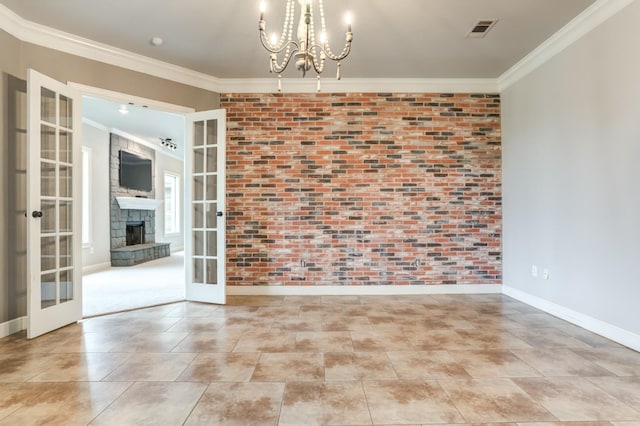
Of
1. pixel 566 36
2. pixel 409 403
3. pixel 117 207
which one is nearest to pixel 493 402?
pixel 409 403

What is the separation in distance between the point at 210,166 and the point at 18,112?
1.75 meters

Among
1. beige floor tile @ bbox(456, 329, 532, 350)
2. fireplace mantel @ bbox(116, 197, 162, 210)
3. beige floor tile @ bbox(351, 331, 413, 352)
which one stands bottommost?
beige floor tile @ bbox(456, 329, 532, 350)

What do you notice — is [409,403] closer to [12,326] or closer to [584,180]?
[584,180]

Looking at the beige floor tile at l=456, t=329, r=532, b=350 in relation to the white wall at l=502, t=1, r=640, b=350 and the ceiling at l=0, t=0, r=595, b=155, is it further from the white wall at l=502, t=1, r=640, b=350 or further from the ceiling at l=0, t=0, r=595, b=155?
the ceiling at l=0, t=0, r=595, b=155

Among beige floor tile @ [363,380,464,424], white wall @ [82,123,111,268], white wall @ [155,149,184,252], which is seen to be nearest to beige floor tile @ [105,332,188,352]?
beige floor tile @ [363,380,464,424]

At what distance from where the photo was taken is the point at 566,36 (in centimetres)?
321

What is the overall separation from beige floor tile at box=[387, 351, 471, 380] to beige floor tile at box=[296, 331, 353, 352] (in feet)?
1.24

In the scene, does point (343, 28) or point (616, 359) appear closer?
point (616, 359)

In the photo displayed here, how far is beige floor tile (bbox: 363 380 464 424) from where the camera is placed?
1686mm

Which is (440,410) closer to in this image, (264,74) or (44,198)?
(44,198)

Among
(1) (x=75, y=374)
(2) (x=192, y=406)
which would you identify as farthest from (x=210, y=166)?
(2) (x=192, y=406)

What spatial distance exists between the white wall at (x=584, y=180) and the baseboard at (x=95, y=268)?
22.4ft

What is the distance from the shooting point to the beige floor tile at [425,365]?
214 centimetres

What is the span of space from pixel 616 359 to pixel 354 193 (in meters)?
2.88
